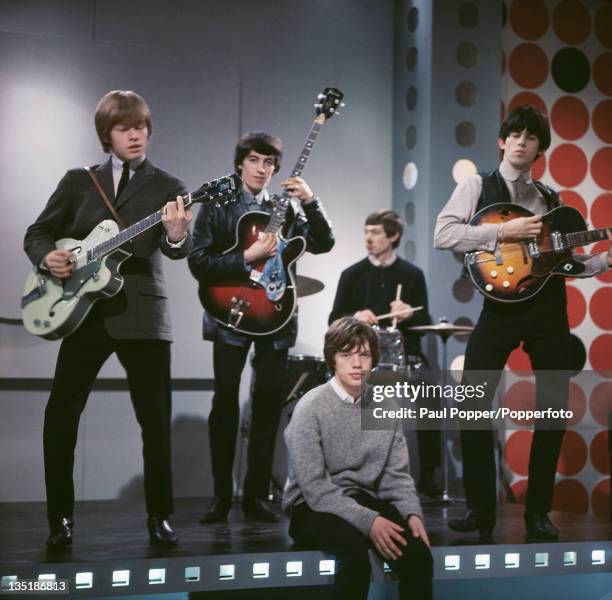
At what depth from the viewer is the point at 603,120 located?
5.00m

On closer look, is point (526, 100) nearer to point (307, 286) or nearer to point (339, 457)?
point (307, 286)

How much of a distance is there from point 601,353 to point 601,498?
84 centimetres

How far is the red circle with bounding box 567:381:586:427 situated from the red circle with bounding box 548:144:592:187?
1.20m

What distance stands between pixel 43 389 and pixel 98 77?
1.63m

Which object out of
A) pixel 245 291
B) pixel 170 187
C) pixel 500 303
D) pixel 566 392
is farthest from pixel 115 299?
pixel 566 392

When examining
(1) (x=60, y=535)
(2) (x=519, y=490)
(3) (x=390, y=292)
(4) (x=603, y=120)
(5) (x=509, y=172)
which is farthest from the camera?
(4) (x=603, y=120)

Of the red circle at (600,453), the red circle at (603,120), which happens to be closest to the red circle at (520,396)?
the red circle at (600,453)

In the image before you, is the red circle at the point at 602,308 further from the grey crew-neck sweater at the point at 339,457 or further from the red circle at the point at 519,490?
the grey crew-neck sweater at the point at 339,457

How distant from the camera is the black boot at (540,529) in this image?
303 cm

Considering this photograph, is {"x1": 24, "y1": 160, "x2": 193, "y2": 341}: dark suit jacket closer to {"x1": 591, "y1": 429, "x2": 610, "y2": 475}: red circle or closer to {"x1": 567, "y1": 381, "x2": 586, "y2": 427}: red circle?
{"x1": 567, "y1": 381, "x2": 586, "y2": 427}: red circle

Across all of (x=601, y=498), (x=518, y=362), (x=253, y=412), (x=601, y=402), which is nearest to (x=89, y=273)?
(x=253, y=412)

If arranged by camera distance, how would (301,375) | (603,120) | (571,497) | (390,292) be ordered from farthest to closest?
(603,120) < (571,497) < (390,292) < (301,375)

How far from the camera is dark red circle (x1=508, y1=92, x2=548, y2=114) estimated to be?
191 inches

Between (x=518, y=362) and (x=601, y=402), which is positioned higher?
(x=518, y=362)
